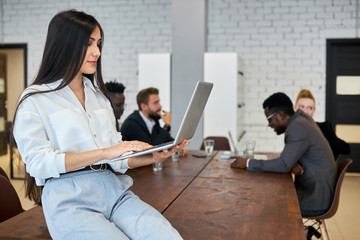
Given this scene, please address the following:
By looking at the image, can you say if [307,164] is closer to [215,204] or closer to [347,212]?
[215,204]

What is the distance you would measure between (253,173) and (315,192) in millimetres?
463

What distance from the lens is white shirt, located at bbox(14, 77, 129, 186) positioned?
4.91 ft

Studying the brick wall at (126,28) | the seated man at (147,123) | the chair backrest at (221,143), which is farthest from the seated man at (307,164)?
the brick wall at (126,28)

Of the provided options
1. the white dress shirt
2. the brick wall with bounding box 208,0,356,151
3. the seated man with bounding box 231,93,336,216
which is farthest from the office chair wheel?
the brick wall with bounding box 208,0,356,151

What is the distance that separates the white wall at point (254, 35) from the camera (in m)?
6.51

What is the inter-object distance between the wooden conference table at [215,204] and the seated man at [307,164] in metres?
0.09

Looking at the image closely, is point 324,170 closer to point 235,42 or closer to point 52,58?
point 52,58

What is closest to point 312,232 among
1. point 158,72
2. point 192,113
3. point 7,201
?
point 192,113

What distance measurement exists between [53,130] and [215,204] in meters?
0.90

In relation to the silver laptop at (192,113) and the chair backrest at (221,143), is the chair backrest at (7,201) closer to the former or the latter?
the silver laptop at (192,113)

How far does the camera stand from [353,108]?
21.8ft

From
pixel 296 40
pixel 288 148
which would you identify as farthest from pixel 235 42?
pixel 288 148

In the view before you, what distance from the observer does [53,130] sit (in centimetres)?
157

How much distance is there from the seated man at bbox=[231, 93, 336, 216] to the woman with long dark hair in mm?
1619
